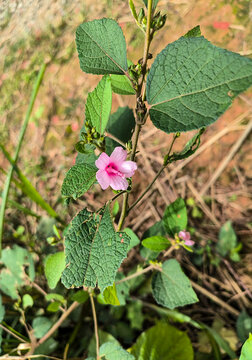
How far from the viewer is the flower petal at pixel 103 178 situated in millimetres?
709

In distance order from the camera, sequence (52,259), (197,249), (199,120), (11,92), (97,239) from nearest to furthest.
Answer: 1. (199,120)
2. (97,239)
3. (52,259)
4. (197,249)
5. (11,92)

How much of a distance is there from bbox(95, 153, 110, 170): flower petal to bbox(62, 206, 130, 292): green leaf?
0.14m

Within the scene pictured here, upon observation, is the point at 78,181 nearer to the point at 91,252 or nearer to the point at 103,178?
the point at 103,178

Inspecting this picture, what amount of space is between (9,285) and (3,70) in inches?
76.3

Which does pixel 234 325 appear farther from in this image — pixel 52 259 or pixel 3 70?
pixel 3 70

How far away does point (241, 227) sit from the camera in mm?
1685

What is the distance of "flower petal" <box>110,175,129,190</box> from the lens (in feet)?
2.40

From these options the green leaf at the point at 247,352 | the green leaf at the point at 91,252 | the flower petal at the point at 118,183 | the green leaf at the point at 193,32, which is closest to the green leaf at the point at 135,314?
the green leaf at the point at 247,352

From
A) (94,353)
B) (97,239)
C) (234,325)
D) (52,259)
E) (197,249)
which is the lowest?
(234,325)

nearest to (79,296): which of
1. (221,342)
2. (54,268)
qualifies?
(54,268)

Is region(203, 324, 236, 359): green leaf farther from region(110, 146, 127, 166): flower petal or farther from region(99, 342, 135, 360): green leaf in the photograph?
region(110, 146, 127, 166): flower petal

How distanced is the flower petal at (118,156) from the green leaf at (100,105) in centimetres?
8

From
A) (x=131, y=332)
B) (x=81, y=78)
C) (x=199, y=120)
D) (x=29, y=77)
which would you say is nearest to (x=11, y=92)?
(x=29, y=77)

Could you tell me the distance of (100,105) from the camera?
0.77 m
